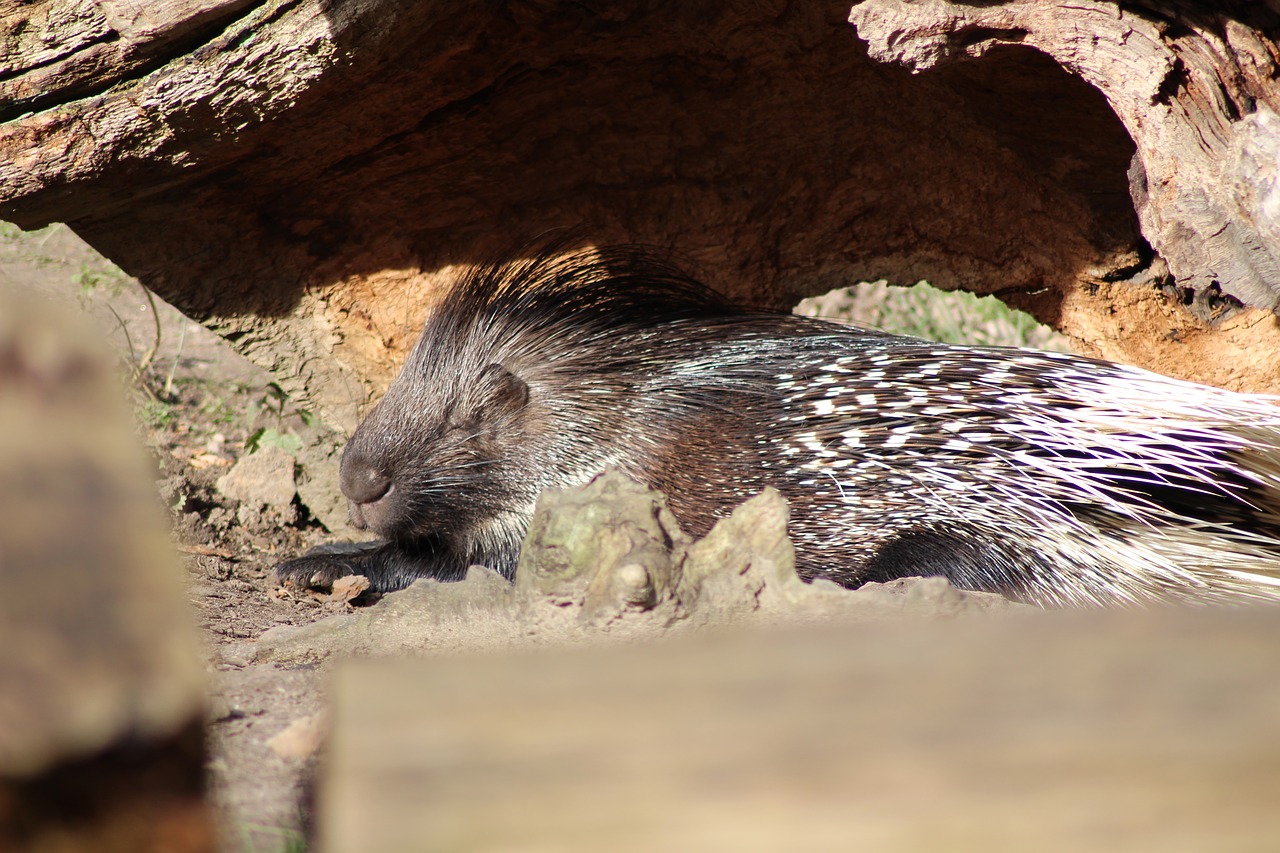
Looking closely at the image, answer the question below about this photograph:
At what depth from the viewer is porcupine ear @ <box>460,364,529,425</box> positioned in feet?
9.33

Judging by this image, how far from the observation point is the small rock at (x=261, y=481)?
316 centimetres

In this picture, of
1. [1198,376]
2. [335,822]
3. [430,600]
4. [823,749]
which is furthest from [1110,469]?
[335,822]

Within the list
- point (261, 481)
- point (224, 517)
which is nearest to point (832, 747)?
point (224, 517)

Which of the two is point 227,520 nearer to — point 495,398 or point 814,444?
point 495,398

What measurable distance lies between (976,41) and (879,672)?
156 cm

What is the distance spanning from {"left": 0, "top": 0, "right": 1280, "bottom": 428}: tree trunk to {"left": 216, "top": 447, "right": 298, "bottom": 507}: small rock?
0.24 m

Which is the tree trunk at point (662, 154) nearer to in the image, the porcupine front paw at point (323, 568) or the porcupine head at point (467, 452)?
the porcupine head at point (467, 452)

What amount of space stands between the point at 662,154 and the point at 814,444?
1164 millimetres

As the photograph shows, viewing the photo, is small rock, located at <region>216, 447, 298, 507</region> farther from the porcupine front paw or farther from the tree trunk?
the porcupine front paw

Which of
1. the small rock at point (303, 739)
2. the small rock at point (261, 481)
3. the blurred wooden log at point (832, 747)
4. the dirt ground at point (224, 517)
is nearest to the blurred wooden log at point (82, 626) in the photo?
the blurred wooden log at point (832, 747)

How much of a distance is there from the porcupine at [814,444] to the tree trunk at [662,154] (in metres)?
0.31

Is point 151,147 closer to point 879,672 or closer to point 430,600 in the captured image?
point 430,600

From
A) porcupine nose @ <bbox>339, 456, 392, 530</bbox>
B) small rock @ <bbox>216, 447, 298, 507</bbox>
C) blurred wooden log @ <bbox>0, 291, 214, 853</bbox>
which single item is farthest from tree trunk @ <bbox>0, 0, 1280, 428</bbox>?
blurred wooden log @ <bbox>0, 291, 214, 853</bbox>

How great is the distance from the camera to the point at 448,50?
7.66 feet
